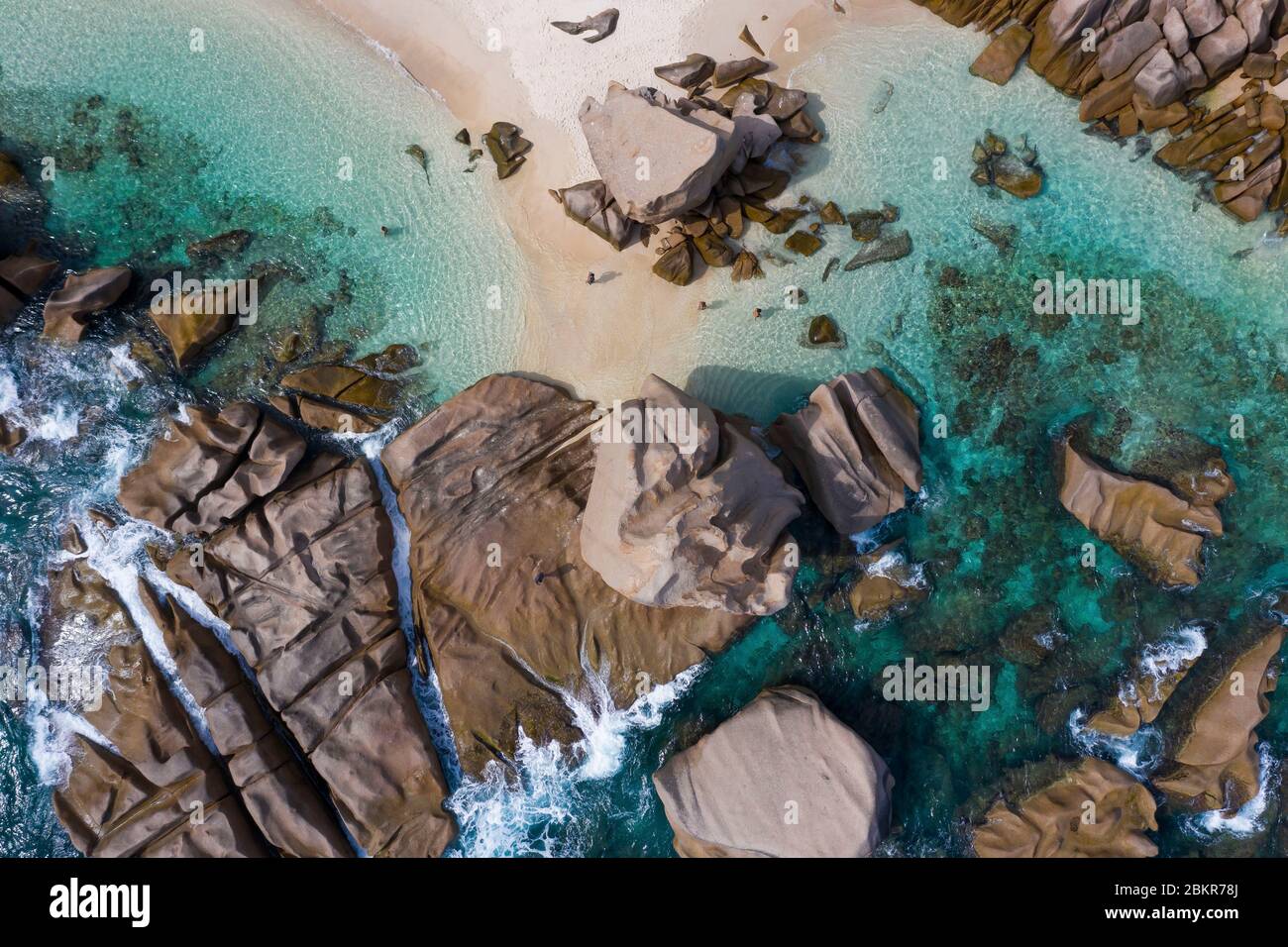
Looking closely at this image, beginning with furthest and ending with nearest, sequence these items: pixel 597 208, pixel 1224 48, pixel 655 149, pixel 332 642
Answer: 1. pixel 597 208
2. pixel 332 642
3. pixel 1224 48
4. pixel 655 149

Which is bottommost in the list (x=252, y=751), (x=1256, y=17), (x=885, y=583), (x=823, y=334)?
(x=252, y=751)

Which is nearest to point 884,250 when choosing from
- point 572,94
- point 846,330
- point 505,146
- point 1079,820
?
point 846,330

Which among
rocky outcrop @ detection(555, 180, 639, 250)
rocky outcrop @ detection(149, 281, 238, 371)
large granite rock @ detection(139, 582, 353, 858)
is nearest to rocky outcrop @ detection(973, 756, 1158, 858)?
large granite rock @ detection(139, 582, 353, 858)

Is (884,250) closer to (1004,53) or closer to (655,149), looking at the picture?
(1004,53)

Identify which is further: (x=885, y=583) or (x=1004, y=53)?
(x=885, y=583)

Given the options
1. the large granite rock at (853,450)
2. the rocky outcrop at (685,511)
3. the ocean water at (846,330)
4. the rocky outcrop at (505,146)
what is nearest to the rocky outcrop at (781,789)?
the ocean water at (846,330)

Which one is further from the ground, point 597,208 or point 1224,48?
point 1224,48

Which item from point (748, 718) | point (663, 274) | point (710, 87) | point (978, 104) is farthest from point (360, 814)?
point (978, 104)
